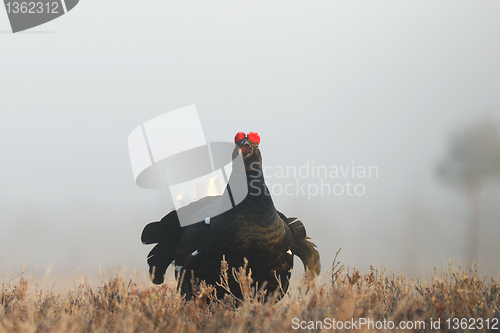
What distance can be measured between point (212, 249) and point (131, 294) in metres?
1.04

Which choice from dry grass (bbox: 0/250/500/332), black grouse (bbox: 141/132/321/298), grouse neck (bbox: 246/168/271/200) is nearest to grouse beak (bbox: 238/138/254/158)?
black grouse (bbox: 141/132/321/298)

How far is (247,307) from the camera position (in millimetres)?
3480

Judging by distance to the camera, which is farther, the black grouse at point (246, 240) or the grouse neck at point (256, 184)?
the grouse neck at point (256, 184)

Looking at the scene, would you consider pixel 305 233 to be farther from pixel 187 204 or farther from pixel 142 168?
A: pixel 142 168

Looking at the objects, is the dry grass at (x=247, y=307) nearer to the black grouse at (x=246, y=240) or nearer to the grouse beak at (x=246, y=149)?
the black grouse at (x=246, y=240)

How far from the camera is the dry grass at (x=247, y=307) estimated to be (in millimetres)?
3201

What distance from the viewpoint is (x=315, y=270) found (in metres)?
5.77

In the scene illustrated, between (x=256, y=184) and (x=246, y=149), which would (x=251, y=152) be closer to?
(x=246, y=149)

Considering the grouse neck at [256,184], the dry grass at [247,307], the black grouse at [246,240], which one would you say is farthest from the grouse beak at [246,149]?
the dry grass at [247,307]

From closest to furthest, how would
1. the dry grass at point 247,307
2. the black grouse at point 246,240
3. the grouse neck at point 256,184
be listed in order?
the dry grass at point 247,307
the black grouse at point 246,240
the grouse neck at point 256,184

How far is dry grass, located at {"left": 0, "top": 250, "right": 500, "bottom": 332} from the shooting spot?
10.5 ft

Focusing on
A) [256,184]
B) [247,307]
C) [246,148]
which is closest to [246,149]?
[246,148]

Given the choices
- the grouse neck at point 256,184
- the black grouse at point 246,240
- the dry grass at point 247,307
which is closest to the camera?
the dry grass at point 247,307

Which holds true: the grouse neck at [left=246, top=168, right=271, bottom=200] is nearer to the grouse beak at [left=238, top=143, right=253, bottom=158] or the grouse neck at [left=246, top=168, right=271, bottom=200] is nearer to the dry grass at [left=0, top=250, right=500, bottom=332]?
the grouse beak at [left=238, top=143, right=253, bottom=158]
